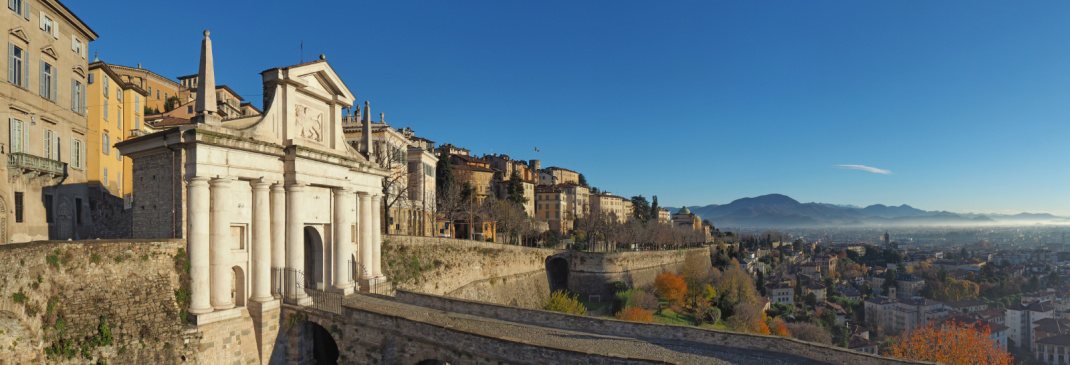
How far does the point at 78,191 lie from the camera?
960 inches

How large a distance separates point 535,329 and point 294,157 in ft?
32.4

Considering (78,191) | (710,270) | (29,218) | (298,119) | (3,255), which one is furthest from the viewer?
(710,270)

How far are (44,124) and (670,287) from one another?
54732 millimetres

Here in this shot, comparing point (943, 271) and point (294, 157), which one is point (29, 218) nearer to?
point (294, 157)

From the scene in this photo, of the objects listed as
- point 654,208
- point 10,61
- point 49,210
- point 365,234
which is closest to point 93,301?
point 365,234

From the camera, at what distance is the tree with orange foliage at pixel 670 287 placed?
59.9 m

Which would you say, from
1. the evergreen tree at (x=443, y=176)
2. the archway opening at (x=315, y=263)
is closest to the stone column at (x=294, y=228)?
the archway opening at (x=315, y=263)

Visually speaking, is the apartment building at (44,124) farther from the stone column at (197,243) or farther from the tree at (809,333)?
the tree at (809,333)

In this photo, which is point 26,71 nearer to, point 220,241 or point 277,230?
point 277,230

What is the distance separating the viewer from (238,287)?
16.2 metres

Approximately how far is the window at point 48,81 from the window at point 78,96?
1.32m

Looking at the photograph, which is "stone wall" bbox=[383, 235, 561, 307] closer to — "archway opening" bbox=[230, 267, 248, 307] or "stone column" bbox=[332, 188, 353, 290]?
→ "stone column" bbox=[332, 188, 353, 290]

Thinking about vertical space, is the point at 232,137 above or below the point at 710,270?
above

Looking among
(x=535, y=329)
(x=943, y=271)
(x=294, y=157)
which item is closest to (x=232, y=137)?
(x=294, y=157)
